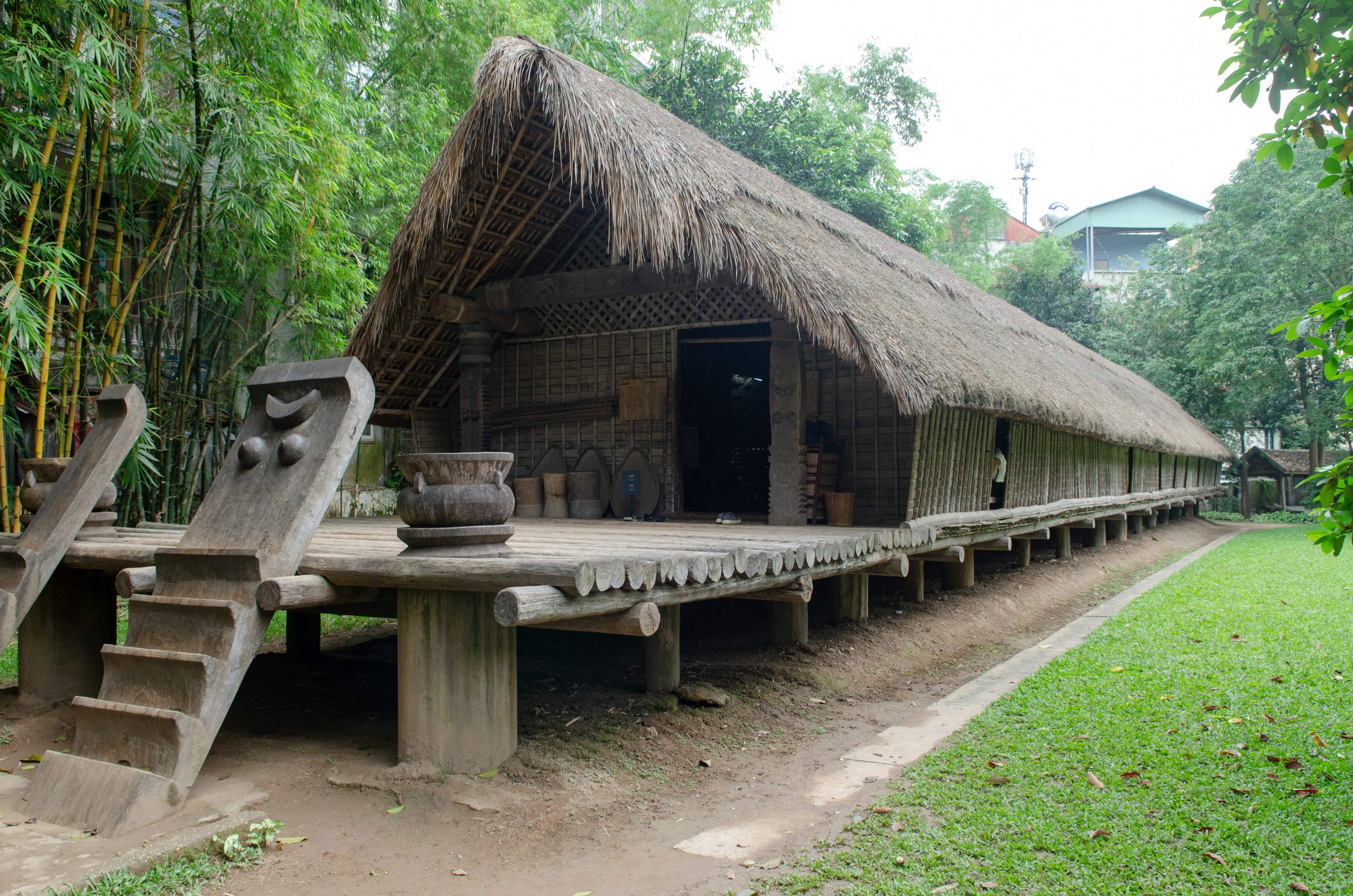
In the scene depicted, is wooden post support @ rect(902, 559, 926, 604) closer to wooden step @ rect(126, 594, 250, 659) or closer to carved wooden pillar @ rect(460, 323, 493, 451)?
carved wooden pillar @ rect(460, 323, 493, 451)

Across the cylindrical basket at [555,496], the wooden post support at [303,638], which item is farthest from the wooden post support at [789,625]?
the wooden post support at [303,638]

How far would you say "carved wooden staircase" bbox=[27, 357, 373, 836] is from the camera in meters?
3.36

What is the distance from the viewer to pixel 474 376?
8.35 meters

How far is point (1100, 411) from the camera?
1160 centimetres

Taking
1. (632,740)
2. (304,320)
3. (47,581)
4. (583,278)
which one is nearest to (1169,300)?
(583,278)

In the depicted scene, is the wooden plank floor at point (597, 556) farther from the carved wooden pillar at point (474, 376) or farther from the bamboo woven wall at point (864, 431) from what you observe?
the carved wooden pillar at point (474, 376)

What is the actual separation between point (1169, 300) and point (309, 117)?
22.1m

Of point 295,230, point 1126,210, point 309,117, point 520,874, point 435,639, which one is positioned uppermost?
point 1126,210

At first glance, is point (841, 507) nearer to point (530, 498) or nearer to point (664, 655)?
point (664, 655)

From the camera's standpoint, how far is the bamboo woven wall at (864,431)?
24.5 ft

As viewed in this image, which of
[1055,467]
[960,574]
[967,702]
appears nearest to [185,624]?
[967,702]

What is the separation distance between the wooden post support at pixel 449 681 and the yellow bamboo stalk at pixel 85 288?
3.98 meters

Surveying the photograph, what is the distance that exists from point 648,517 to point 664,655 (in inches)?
113

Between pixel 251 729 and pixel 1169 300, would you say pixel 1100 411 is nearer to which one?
pixel 251 729
